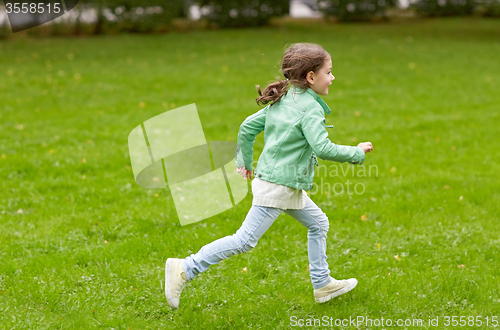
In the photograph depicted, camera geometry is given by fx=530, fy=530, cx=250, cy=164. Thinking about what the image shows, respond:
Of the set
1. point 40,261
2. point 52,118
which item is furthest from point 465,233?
point 52,118

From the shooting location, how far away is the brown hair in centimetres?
291

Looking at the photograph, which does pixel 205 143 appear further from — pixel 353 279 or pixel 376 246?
pixel 353 279

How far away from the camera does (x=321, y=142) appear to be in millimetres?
2768

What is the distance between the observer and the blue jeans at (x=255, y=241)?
305cm

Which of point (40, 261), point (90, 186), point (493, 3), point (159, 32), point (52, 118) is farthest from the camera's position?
point (493, 3)

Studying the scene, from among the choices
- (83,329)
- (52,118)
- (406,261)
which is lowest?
(52,118)

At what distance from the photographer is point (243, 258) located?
160 inches

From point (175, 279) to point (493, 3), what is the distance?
75.2 feet

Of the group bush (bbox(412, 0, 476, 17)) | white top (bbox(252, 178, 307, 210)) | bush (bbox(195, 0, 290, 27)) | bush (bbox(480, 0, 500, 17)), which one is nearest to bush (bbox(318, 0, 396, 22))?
bush (bbox(412, 0, 476, 17))

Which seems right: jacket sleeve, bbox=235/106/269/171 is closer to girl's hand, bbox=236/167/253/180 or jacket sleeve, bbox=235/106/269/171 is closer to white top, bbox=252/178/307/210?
girl's hand, bbox=236/167/253/180

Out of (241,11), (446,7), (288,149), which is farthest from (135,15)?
(288,149)

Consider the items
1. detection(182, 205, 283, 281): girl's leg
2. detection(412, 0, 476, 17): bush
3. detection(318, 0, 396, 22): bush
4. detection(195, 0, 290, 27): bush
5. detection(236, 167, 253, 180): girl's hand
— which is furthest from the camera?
detection(412, 0, 476, 17): bush

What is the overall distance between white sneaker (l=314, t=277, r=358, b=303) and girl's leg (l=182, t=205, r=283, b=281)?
0.65 metres

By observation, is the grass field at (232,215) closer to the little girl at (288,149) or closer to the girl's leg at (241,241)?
the girl's leg at (241,241)
